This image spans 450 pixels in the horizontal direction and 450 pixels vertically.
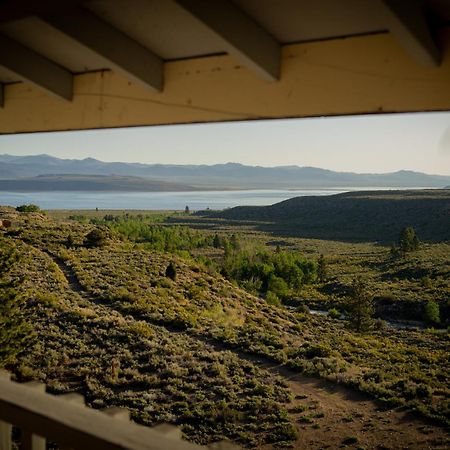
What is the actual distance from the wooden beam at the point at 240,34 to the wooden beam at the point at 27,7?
503 millimetres

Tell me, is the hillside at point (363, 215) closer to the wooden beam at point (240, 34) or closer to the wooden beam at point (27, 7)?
the wooden beam at point (240, 34)

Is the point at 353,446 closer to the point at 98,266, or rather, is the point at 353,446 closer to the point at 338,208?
the point at 98,266

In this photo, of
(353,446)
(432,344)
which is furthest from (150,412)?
(432,344)

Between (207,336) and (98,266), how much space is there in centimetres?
1643

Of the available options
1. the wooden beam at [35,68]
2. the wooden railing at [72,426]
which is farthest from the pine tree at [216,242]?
the wooden railing at [72,426]

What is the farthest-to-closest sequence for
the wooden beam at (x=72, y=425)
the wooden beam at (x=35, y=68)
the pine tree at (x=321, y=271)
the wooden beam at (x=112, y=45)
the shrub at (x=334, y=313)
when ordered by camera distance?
the pine tree at (x=321, y=271) → the shrub at (x=334, y=313) → the wooden beam at (x=35, y=68) → the wooden beam at (x=112, y=45) → the wooden beam at (x=72, y=425)

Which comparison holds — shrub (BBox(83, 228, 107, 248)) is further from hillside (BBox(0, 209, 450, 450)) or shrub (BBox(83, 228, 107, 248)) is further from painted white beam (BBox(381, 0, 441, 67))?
painted white beam (BBox(381, 0, 441, 67))

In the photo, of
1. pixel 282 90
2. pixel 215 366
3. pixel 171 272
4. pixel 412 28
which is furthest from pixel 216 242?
pixel 412 28

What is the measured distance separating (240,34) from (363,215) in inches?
5418

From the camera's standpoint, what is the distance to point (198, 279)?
43812 millimetres

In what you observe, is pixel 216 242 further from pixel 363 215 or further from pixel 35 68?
pixel 35 68

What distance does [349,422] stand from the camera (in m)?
18.5

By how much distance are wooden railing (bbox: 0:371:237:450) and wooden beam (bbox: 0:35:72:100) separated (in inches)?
66.2

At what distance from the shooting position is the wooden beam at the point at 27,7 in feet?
4.61
